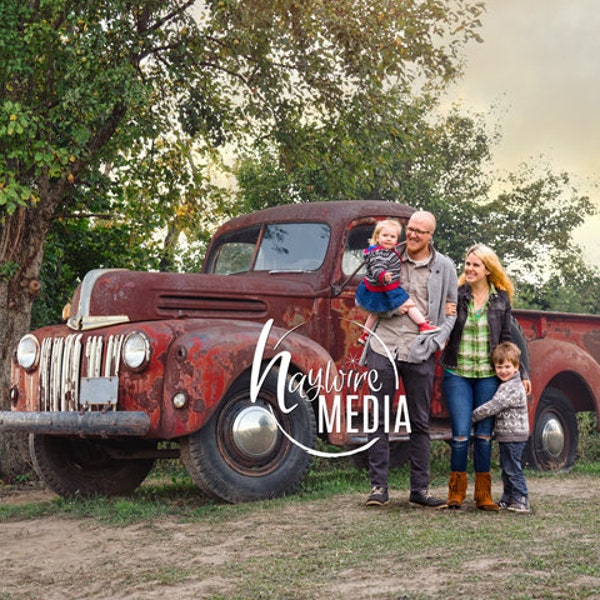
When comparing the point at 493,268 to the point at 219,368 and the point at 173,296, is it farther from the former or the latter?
the point at 173,296

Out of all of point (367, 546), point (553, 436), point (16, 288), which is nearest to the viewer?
point (367, 546)

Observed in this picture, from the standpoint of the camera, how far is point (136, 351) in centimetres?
671

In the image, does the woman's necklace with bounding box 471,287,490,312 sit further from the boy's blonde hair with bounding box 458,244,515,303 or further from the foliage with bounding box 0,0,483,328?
the foliage with bounding box 0,0,483,328

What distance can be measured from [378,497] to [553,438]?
3.43 m

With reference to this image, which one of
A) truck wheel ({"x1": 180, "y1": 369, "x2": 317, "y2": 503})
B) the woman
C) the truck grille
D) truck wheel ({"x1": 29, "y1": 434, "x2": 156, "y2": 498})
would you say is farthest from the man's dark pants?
truck wheel ({"x1": 29, "y1": 434, "x2": 156, "y2": 498})

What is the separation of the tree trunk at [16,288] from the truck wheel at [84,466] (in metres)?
2.75

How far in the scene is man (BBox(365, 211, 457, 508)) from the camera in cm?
615

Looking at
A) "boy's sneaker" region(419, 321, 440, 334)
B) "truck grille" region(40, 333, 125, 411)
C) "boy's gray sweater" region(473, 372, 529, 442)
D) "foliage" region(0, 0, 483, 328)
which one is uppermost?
"foliage" region(0, 0, 483, 328)

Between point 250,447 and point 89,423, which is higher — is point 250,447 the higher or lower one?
the lower one

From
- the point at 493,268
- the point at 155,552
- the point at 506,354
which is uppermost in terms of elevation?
the point at 493,268

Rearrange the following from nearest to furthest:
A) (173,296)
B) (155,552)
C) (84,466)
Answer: (155,552)
(173,296)
(84,466)

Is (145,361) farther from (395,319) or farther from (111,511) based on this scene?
(395,319)

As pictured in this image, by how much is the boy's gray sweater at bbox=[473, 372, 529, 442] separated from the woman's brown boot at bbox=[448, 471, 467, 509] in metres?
0.33

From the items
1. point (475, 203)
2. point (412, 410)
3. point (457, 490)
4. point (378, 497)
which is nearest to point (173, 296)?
point (412, 410)
